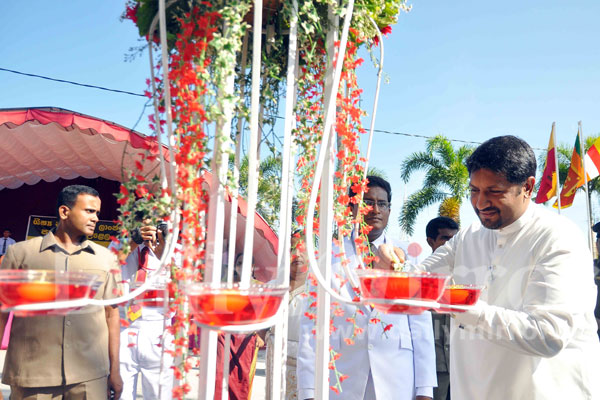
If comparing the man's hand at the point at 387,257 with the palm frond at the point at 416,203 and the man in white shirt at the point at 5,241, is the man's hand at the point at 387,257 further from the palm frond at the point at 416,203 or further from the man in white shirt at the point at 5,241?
the palm frond at the point at 416,203

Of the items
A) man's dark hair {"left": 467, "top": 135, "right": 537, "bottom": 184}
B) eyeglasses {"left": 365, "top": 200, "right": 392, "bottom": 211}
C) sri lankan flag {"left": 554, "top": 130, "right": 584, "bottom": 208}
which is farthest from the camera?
sri lankan flag {"left": 554, "top": 130, "right": 584, "bottom": 208}

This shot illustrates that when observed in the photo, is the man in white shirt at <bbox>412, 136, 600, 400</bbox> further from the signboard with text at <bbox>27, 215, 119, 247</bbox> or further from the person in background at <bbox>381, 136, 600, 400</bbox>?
the signboard with text at <bbox>27, 215, 119, 247</bbox>

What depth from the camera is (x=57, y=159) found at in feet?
26.6

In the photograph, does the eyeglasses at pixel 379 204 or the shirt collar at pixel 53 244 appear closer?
the shirt collar at pixel 53 244

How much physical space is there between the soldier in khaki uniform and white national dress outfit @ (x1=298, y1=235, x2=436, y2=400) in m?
1.06

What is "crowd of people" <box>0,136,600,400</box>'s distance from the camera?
1745mm

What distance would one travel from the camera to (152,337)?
4219 millimetres

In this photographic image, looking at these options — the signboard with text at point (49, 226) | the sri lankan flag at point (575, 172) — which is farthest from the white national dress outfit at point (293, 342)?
the signboard with text at point (49, 226)

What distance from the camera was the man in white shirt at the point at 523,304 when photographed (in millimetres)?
1695

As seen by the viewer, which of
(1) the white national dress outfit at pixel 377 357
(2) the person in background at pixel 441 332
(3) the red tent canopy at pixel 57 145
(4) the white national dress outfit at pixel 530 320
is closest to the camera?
(4) the white national dress outfit at pixel 530 320

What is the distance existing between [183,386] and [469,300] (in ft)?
3.08

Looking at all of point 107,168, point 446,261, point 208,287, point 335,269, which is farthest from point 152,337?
point 107,168

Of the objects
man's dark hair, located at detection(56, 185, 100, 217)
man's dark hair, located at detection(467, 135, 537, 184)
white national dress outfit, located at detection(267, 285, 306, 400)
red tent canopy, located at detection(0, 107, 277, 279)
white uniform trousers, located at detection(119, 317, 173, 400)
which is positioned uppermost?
red tent canopy, located at detection(0, 107, 277, 279)

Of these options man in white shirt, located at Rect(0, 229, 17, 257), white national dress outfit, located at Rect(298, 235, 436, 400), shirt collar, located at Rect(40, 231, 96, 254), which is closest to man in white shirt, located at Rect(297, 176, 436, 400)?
white national dress outfit, located at Rect(298, 235, 436, 400)
